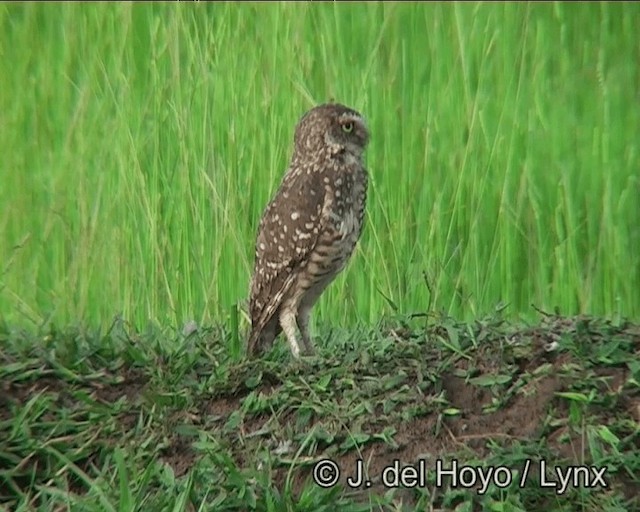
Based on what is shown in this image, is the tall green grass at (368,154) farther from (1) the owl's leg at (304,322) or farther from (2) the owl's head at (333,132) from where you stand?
(2) the owl's head at (333,132)

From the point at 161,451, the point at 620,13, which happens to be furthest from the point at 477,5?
the point at 161,451

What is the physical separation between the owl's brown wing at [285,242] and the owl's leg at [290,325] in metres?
0.03

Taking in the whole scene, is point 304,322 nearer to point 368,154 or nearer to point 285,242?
point 285,242

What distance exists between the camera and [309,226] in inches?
144

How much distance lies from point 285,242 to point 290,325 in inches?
9.6

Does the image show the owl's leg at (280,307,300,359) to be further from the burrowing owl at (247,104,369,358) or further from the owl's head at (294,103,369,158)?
the owl's head at (294,103,369,158)

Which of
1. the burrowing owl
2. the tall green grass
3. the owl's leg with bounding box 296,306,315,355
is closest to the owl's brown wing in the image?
the burrowing owl

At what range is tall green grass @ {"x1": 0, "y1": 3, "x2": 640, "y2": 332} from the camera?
4285 millimetres

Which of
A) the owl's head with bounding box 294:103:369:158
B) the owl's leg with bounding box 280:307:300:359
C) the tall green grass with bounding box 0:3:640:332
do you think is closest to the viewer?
the owl's leg with bounding box 280:307:300:359

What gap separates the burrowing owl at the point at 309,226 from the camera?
366 centimetres

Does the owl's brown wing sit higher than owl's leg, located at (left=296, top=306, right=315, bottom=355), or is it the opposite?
the owl's brown wing

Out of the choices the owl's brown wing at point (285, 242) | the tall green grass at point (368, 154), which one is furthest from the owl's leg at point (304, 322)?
the tall green grass at point (368, 154)

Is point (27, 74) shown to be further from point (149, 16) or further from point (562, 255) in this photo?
point (562, 255)

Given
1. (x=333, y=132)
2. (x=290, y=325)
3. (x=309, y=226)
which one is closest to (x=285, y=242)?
(x=309, y=226)
